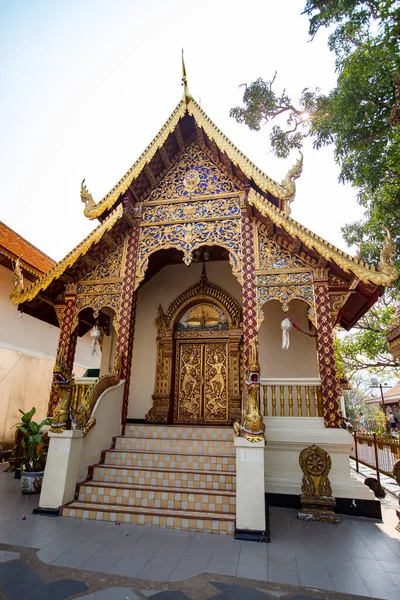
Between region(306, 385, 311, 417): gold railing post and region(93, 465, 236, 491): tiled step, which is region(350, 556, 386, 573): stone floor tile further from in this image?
region(306, 385, 311, 417): gold railing post

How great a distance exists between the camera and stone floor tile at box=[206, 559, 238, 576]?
2711 millimetres

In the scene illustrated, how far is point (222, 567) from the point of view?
2791mm

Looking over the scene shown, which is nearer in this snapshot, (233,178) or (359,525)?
(359,525)

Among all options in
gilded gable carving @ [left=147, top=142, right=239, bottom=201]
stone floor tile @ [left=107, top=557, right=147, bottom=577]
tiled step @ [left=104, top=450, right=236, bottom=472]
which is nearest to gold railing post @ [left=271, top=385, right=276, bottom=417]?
tiled step @ [left=104, top=450, right=236, bottom=472]

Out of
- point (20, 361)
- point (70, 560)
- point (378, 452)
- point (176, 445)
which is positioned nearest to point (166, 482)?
point (176, 445)

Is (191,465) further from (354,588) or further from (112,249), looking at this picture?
(112,249)

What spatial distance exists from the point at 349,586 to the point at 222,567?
0.92m

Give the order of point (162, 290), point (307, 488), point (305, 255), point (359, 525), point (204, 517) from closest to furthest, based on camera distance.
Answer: point (204, 517) → point (359, 525) → point (307, 488) → point (305, 255) → point (162, 290)

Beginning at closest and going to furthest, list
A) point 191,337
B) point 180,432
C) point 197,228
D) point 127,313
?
point 180,432, point 127,313, point 197,228, point 191,337

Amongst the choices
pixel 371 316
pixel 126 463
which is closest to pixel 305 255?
pixel 126 463

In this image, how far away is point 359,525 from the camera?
3.99 metres

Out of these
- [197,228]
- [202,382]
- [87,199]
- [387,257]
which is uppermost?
[87,199]

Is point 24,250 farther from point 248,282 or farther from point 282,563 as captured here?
point 282,563

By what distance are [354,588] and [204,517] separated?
153cm
